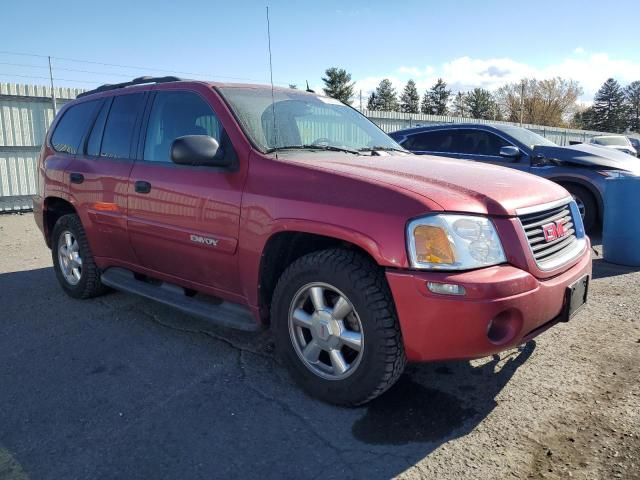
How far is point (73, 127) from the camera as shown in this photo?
4.96 m

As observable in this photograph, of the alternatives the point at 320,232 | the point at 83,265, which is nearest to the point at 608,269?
the point at 320,232

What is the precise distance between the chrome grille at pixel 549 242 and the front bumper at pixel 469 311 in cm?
18

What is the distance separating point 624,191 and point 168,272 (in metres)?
5.31

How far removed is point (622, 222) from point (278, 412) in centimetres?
510

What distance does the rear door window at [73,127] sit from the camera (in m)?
4.79

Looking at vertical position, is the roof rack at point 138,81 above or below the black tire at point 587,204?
above

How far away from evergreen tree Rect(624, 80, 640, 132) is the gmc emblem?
3406 inches

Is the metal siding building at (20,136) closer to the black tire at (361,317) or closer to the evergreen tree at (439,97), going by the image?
the black tire at (361,317)

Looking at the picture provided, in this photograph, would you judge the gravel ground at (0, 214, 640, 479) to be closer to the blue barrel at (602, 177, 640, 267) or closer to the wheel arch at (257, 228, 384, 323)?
the wheel arch at (257, 228, 384, 323)

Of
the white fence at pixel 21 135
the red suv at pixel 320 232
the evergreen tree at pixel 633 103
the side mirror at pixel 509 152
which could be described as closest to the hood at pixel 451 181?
the red suv at pixel 320 232

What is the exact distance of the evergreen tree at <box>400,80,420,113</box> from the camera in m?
69.2

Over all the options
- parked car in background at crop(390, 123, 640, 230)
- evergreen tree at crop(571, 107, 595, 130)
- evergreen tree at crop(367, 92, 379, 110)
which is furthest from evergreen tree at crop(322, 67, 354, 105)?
parked car in background at crop(390, 123, 640, 230)

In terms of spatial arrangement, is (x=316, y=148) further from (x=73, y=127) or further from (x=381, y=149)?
(x=73, y=127)

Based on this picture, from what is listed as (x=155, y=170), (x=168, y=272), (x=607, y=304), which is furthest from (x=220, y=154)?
(x=607, y=304)
